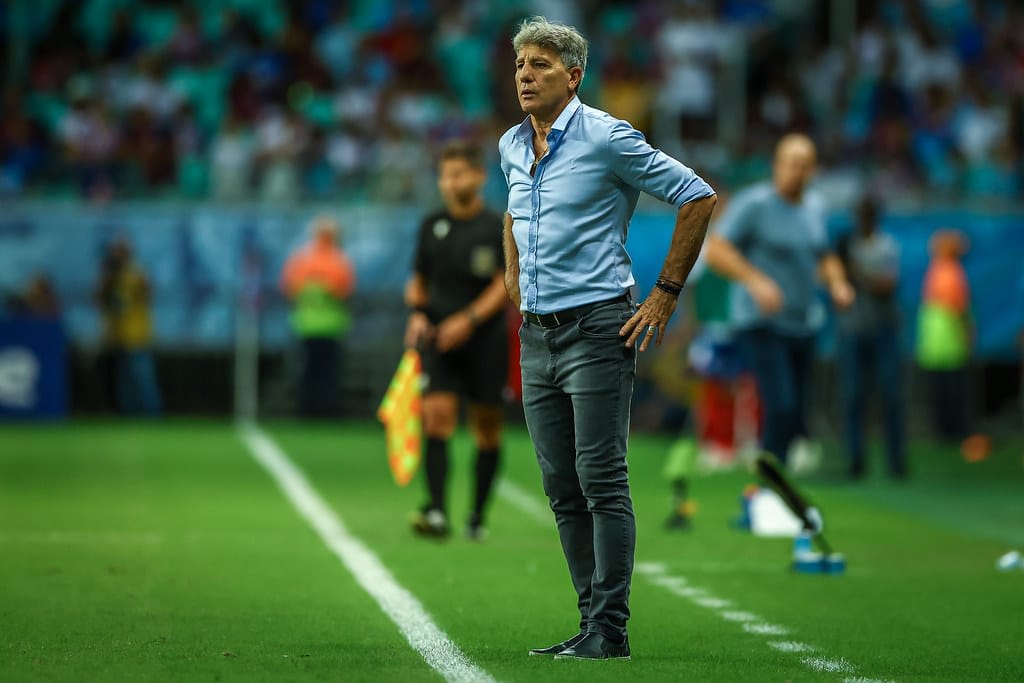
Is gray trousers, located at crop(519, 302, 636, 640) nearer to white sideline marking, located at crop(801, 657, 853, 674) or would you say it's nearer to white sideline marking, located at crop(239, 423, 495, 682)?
white sideline marking, located at crop(239, 423, 495, 682)

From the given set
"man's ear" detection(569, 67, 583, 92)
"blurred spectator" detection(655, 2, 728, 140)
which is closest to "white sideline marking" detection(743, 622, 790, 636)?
"man's ear" detection(569, 67, 583, 92)

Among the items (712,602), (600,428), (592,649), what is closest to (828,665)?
(592,649)

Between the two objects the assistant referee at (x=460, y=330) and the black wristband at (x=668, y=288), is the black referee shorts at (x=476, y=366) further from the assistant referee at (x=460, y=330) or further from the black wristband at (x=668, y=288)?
the black wristband at (x=668, y=288)

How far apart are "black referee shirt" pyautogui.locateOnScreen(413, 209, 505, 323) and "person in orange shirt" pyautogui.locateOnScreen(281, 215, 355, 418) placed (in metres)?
10.0

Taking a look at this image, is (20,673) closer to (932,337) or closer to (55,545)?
(55,545)

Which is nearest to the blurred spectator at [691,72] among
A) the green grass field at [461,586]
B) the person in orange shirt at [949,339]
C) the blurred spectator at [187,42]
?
the person in orange shirt at [949,339]

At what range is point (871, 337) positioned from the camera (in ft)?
54.0

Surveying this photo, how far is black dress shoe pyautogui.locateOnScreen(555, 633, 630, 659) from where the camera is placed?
668 centimetres

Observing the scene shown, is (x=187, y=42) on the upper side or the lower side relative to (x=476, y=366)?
upper

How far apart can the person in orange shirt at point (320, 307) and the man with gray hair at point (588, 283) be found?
1432 cm

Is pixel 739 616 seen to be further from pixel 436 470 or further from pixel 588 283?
pixel 436 470

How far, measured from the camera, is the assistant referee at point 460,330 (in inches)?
428

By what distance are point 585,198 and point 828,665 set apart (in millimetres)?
1858

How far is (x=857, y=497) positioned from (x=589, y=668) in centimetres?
822
